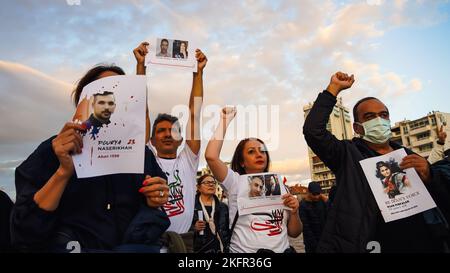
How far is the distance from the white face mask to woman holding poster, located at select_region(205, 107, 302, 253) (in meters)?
0.87

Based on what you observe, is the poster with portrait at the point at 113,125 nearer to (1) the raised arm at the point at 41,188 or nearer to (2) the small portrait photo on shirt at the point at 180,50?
(1) the raised arm at the point at 41,188

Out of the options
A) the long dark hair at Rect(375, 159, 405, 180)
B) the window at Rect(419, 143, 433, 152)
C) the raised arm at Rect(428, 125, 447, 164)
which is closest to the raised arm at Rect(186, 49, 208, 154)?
the long dark hair at Rect(375, 159, 405, 180)

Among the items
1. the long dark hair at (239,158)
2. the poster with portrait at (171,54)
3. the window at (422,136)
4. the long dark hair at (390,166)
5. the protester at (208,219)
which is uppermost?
the window at (422,136)

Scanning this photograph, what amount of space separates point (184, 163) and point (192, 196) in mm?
337

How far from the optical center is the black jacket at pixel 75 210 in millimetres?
1500

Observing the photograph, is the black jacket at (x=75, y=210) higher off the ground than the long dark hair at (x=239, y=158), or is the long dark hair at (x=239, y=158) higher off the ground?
the long dark hair at (x=239, y=158)

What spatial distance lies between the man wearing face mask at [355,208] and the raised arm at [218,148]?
2.26ft

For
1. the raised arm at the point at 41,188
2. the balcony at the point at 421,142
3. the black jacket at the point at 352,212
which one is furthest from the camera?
the balcony at the point at 421,142

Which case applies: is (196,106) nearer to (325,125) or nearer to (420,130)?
(325,125)

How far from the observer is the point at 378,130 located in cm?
268

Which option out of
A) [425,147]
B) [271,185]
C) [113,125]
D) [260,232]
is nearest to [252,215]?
[260,232]

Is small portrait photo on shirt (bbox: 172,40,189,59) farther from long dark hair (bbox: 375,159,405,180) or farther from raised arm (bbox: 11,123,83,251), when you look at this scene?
long dark hair (bbox: 375,159,405,180)

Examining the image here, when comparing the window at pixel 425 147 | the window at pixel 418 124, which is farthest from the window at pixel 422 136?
the window at pixel 425 147

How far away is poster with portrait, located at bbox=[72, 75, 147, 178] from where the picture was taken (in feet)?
5.47
